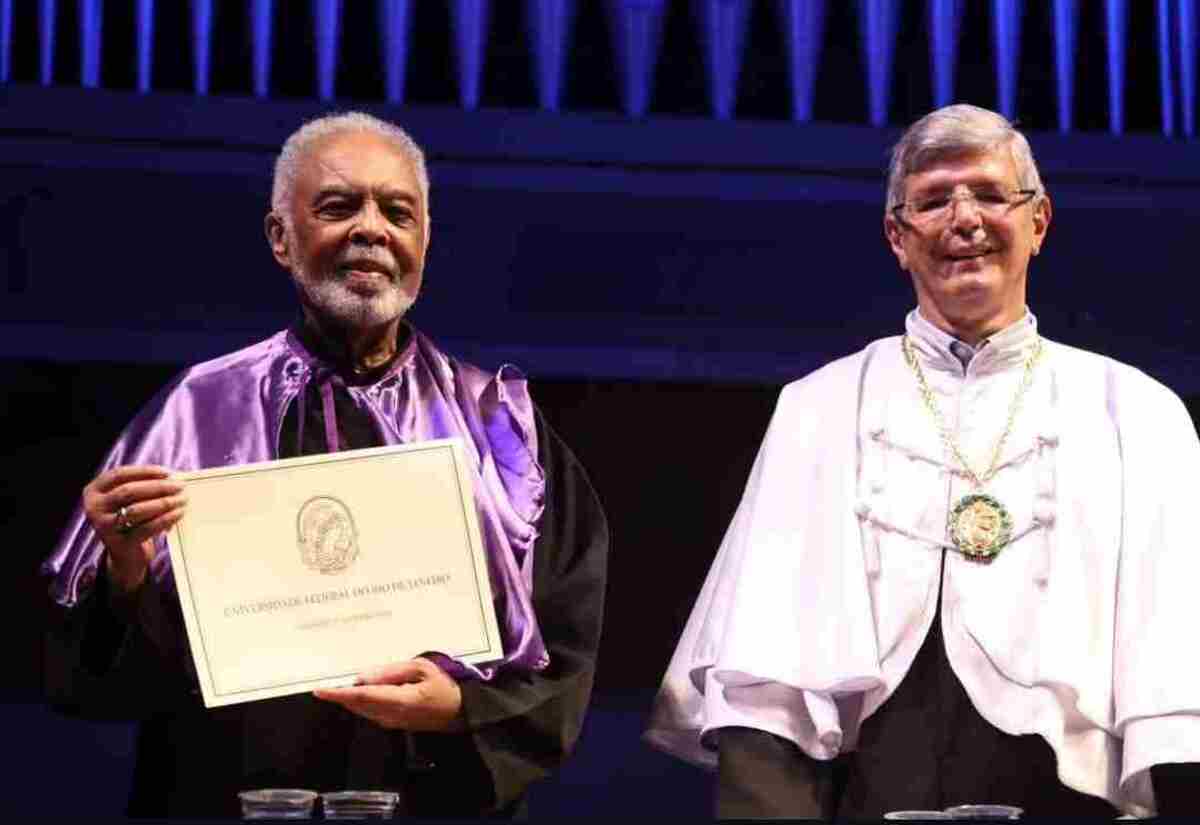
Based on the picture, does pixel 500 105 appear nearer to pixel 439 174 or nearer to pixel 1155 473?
pixel 439 174

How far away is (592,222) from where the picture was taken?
16.7 feet

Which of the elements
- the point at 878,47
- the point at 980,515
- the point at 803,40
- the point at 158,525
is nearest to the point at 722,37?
the point at 803,40

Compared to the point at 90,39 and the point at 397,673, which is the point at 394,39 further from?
the point at 397,673

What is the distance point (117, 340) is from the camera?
16.1 feet

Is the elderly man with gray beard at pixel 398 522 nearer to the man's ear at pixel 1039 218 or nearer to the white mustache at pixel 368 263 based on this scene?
the white mustache at pixel 368 263

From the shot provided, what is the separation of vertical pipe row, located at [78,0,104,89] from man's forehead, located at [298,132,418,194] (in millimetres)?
1153

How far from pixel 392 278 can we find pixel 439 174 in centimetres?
107

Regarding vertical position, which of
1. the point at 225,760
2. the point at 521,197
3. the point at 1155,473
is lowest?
the point at 225,760

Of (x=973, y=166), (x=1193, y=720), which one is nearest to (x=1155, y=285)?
(x=973, y=166)

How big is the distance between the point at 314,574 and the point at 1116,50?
2.40 meters

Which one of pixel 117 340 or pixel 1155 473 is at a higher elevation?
pixel 117 340

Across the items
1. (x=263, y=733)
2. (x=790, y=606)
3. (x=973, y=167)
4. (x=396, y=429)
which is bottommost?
(x=263, y=733)

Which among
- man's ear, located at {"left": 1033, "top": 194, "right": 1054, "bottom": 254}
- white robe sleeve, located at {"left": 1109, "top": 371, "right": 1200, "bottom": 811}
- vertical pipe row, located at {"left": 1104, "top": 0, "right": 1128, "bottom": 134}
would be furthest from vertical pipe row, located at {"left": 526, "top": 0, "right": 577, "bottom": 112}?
white robe sleeve, located at {"left": 1109, "top": 371, "right": 1200, "bottom": 811}

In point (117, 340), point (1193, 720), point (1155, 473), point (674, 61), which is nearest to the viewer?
point (1193, 720)
